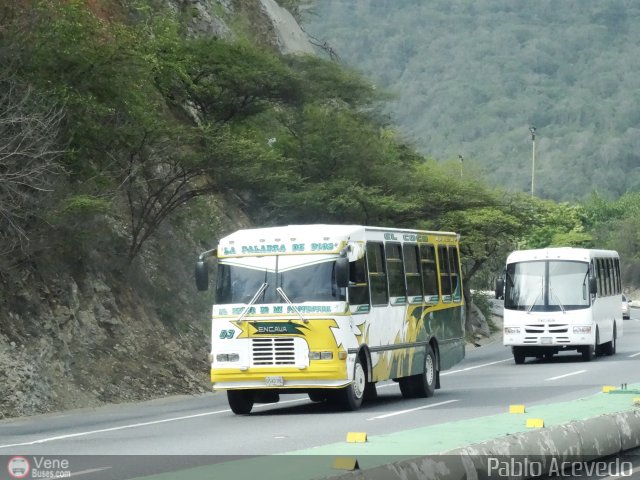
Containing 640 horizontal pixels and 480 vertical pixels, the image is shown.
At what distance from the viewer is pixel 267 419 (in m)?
20.9

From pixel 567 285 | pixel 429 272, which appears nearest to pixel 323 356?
Result: pixel 429 272

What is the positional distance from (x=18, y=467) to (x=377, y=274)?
31.5 feet

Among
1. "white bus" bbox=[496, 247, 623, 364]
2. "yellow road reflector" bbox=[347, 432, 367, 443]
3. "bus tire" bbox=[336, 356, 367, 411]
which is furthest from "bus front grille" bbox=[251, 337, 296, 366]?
"white bus" bbox=[496, 247, 623, 364]

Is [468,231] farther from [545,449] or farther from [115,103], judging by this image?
[545,449]

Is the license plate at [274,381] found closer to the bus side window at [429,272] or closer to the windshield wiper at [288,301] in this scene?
the windshield wiper at [288,301]

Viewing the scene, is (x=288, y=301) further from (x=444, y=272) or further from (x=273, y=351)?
(x=444, y=272)

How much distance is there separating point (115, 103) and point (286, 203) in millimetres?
12734

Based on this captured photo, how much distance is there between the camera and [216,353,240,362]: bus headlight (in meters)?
21.2

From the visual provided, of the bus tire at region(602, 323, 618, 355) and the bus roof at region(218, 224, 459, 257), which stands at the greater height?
the bus roof at region(218, 224, 459, 257)

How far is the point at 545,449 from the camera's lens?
39.9ft

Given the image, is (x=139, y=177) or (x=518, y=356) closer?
(x=139, y=177)

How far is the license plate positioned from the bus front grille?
25 centimetres

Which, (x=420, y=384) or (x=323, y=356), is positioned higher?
(x=323, y=356)

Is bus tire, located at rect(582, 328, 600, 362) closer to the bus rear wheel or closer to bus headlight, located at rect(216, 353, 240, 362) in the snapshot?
the bus rear wheel
